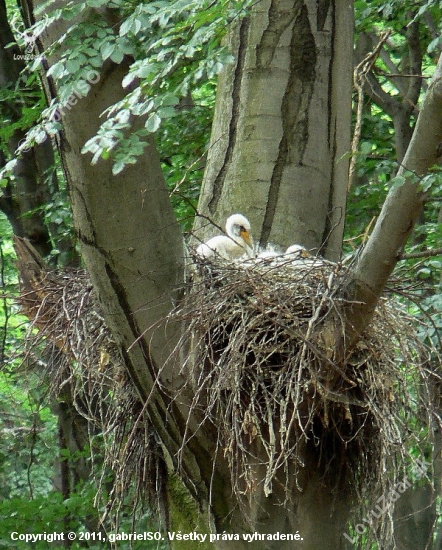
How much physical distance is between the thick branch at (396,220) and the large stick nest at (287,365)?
0.10m

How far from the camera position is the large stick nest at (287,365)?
350 cm

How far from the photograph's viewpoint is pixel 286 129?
4809 mm

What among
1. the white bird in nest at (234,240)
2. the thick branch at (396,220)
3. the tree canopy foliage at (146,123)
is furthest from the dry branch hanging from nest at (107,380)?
the thick branch at (396,220)

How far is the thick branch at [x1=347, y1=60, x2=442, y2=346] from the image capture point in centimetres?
298

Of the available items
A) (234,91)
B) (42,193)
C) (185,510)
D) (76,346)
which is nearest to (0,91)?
(42,193)

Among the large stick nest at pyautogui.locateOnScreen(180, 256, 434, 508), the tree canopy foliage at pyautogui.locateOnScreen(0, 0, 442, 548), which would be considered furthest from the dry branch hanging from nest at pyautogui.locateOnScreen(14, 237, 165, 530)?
the large stick nest at pyautogui.locateOnScreen(180, 256, 434, 508)

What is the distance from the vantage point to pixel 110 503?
13.7 feet

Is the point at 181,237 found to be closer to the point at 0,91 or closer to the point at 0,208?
the point at 0,91

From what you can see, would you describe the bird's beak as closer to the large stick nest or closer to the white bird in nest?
the white bird in nest

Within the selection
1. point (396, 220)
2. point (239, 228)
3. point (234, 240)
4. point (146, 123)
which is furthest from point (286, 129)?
point (396, 220)

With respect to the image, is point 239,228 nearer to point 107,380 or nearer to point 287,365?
point 107,380

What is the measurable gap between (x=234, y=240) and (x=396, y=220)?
4.54 ft

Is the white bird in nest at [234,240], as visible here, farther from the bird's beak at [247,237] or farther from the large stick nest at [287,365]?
the large stick nest at [287,365]

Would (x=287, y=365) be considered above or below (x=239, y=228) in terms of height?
below
